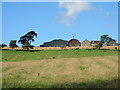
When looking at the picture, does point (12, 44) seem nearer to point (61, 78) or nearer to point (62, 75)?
point (62, 75)

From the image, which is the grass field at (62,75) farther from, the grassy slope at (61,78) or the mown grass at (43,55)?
the mown grass at (43,55)

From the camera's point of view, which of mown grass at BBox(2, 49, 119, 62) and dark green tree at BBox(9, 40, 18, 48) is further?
dark green tree at BBox(9, 40, 18, 48)

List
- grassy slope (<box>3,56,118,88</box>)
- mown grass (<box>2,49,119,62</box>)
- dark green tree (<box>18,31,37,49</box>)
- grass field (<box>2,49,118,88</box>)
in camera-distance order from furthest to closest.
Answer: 1. dark green tree (<box>18,31,37,49</box>)
2. mown grass (<box>2,49,119,62</box>)
3. grass field (<box>2,49,118,88</box>)
4. grassy slope (<box>3,56,118,88</box>)

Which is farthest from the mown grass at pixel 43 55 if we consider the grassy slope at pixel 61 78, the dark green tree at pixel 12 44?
the grassy slope at pixel 61 78

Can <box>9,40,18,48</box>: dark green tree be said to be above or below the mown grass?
above

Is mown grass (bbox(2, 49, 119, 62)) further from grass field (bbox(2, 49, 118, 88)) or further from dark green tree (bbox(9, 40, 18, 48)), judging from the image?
dark green tree (bbox(9, 40, 18, 48))

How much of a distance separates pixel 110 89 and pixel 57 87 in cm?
292

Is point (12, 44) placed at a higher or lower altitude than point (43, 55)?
higher

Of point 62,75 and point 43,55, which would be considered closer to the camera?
point 62,75

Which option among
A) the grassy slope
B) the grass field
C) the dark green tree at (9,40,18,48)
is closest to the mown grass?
the grass field

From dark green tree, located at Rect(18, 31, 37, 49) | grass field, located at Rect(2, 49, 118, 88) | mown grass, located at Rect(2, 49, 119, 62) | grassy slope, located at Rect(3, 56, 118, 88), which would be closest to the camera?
grassy slope, located at Rect(3, 56, 118, 88)

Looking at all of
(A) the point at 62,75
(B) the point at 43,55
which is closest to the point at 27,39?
(B) the point at 43,55

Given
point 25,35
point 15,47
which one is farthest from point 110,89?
point 15,47

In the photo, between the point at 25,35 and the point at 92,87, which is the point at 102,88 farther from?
the point at 25,35
